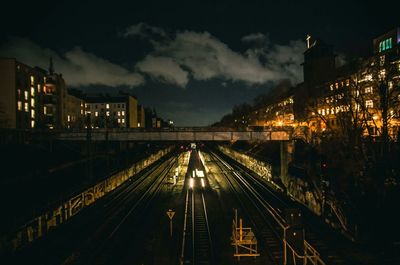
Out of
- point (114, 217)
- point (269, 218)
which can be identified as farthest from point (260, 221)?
point (114, 217)

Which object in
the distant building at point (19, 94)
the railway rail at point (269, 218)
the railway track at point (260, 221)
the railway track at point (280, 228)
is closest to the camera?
the railway rail at point (269, 218)

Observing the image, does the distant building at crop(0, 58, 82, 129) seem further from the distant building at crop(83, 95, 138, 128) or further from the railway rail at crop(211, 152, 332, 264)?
the railway rail at crop(211, 152, 332, 264)

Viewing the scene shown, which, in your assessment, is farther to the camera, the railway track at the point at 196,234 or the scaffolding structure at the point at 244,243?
the railway track at the point at 196,234

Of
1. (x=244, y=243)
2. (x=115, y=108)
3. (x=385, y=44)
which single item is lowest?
(x=244, y=243)

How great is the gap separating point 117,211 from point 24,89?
48148 millimetres

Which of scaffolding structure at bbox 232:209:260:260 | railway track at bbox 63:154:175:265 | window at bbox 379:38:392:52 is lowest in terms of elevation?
railway track at bbox 63:154:175:265

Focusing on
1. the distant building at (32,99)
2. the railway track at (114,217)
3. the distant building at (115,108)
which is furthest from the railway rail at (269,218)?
the distant building at (115,108)

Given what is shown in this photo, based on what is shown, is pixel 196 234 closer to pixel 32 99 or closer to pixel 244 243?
pixel 244 243

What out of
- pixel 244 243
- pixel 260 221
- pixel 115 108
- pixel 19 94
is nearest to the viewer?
pixel 244 243

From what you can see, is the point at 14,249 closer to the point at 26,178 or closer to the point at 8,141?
the point at 26,178

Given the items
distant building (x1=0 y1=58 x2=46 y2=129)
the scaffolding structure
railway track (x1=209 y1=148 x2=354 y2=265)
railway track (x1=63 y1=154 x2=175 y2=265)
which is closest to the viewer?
the scaffolding structure

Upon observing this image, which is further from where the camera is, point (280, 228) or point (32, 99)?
point (32, 99)

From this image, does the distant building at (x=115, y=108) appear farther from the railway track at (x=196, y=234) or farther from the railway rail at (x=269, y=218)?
the railway track at (x=196, y=234)

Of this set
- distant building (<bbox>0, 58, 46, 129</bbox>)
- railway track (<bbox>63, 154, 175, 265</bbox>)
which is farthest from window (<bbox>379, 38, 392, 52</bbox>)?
Answer: distant building (<bbox>0, 58, 46, 129</bbox>)
